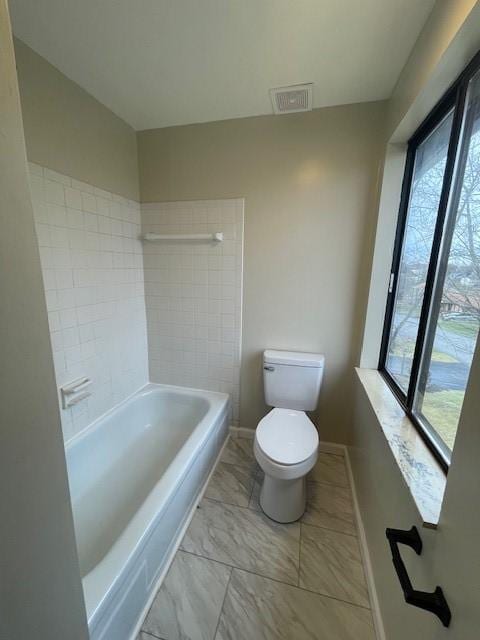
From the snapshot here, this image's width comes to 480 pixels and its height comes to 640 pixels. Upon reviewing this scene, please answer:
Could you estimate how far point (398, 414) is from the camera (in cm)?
120

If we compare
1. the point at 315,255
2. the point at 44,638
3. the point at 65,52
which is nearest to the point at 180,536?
the point at 44,638

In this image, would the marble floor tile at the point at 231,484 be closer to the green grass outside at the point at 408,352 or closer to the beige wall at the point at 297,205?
the beige wall at the point at 297,205

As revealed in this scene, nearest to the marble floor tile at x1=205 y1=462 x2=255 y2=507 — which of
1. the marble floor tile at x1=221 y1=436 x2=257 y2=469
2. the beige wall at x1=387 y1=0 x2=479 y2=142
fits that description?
the marble floor tile at x1=221 y1=436 x2=257 y2=469

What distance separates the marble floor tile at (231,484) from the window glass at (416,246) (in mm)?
1104

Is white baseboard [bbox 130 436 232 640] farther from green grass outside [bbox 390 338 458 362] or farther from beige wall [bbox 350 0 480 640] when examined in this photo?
green grass outside [bbox 390 338 458 362]

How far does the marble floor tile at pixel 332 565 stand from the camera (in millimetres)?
1124

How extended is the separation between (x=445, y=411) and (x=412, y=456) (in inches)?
8.0

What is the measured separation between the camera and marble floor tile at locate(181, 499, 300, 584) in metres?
1.22

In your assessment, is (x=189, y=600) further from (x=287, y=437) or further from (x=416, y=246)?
(x=416, y=246)

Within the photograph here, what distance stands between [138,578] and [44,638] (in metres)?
0.54

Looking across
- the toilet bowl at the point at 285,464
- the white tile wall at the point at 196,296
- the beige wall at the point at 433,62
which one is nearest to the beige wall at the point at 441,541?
the toilet bowl at the point at 285,464

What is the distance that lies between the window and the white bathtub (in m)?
1.13

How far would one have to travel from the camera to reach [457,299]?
920 mm

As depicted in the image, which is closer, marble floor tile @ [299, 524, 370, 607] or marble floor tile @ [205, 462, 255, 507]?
marble floor tile @ [299, 524, 370, 607]
